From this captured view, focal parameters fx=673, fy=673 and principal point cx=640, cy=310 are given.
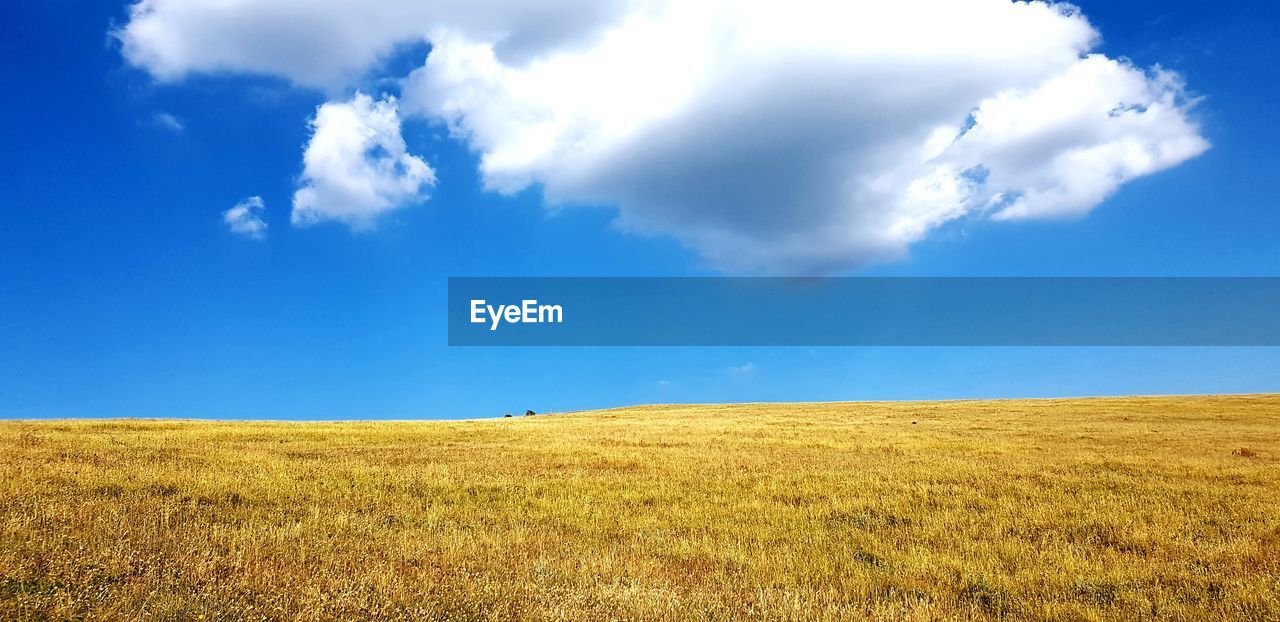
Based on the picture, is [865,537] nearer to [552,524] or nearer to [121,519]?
[552,524]

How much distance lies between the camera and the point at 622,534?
1217 centimetres

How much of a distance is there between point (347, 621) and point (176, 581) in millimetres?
2408

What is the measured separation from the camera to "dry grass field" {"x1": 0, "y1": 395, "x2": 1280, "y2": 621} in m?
7.60

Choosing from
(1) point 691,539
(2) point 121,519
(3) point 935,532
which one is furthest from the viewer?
(3) point 935,532

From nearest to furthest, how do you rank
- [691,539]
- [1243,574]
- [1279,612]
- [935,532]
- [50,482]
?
[1279,612] < [1243,574] < [691,539] < [935,532] < [50,482]

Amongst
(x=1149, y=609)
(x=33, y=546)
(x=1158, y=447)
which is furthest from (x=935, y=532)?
(x=1158, y=447)

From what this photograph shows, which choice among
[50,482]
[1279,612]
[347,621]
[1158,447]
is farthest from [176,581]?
[1158,447]

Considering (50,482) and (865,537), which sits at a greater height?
(50,482)

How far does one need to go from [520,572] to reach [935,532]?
8063mm

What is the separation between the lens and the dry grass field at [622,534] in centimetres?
760

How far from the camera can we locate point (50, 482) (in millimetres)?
13625

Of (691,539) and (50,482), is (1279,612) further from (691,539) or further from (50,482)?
(50,482)

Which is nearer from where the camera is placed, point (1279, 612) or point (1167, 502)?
point (1279, 612)

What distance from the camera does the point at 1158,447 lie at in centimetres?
2923
